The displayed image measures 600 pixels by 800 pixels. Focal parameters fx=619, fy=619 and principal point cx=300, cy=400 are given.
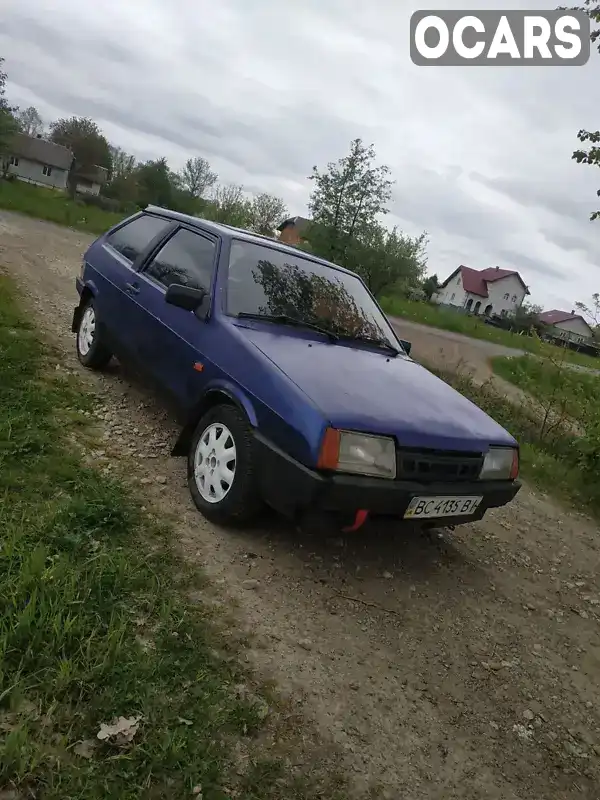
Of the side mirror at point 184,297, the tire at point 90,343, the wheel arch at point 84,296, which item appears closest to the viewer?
the side mirror at point 184,297

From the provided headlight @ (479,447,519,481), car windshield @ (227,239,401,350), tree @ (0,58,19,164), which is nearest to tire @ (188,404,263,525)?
car windshield @ (227,239,401,350)

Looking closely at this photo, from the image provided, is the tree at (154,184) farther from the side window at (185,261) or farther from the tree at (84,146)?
the side window at (185,261)

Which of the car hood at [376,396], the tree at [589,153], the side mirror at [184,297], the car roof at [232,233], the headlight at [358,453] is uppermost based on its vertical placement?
the tree at [589,153]

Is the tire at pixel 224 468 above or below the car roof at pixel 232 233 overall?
below

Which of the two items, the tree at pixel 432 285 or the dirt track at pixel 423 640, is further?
the tree at pixel 432 285

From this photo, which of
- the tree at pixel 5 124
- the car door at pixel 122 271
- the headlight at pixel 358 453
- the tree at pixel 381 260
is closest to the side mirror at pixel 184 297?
the car door at pixel 122 271

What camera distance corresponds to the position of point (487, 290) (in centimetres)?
7581

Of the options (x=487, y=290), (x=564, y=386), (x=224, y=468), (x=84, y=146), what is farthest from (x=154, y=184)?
(x=224, y=468)

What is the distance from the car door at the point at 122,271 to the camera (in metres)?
4.80

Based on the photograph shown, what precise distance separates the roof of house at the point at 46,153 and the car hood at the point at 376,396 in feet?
266

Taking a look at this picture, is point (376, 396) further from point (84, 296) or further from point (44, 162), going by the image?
point (44, 162)

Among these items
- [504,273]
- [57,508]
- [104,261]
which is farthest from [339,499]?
[504,273]

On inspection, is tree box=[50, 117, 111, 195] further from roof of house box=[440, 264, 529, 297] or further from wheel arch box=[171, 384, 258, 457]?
wheel arch box=[171, 384, 258, 457]

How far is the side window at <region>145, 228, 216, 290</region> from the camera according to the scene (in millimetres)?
4195
